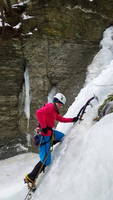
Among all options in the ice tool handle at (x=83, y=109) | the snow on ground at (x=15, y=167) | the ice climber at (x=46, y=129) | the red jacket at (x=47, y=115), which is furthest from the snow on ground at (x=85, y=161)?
the snow on ground at (x=15, y=167)

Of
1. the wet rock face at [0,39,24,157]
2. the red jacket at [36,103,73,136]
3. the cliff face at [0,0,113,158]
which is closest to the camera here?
the red jacket at [36,103,73,136]

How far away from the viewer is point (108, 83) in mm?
8227

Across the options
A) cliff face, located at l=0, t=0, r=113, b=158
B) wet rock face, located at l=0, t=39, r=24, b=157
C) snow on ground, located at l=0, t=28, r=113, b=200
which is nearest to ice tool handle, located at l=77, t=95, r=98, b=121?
snow on ground, located at l=0, t=28, r=113, b=200

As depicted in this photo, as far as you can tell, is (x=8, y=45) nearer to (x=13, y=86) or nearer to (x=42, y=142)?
(x=13, y=86)

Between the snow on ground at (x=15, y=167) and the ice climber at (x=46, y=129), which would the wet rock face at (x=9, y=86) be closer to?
the snow on ground at (x=15, y=167)

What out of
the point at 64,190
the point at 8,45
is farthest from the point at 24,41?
the point at 64,190

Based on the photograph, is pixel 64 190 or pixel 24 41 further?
pixel 24 41

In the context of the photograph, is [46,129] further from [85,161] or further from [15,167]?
[15,167]

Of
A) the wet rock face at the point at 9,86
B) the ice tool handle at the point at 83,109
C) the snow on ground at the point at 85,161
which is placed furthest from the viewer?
the wet rock face at the point at 9,86

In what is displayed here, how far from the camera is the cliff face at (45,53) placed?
15898 millimetres

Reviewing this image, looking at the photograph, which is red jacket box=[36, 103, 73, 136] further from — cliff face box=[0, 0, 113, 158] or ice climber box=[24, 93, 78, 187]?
cliff face box=[0, 0, 113, 158]

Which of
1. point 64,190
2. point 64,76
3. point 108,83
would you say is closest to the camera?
point 64,190

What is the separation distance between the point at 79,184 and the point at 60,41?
38.4 feet

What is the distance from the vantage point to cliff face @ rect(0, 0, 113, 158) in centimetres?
1590
